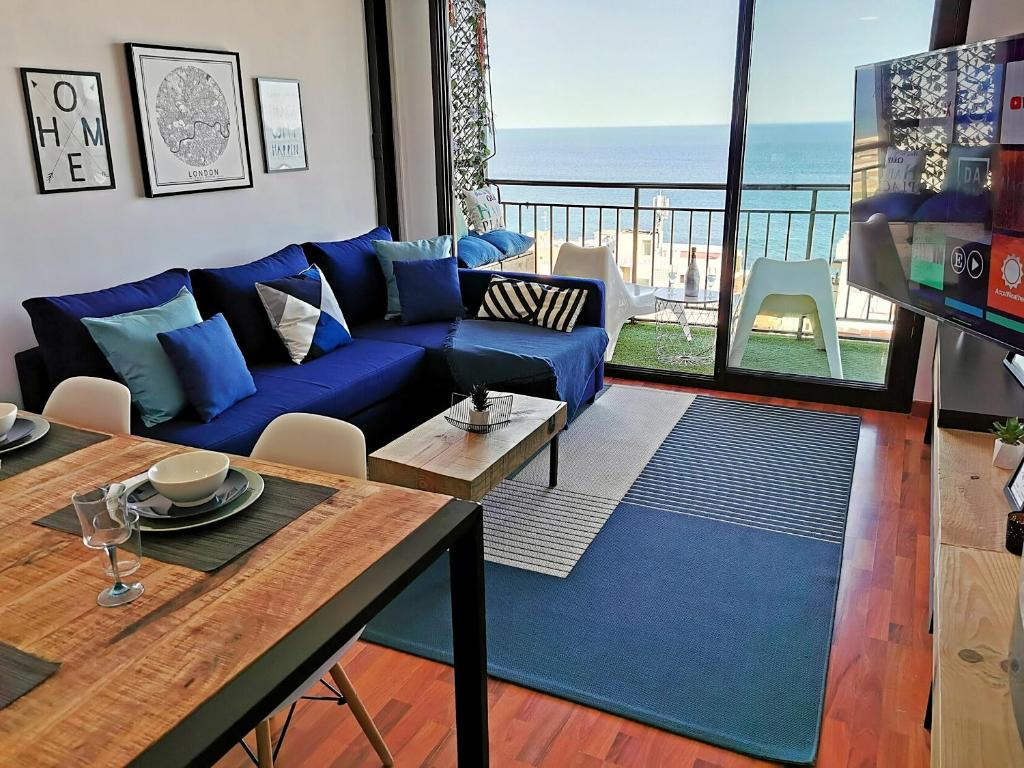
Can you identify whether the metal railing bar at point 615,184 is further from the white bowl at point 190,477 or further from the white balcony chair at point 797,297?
the white bowl at point 190,477

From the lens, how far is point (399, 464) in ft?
8.63

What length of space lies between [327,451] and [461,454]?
0.88m

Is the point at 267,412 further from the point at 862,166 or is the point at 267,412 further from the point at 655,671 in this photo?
the point at 862,166

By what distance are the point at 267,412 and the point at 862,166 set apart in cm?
235

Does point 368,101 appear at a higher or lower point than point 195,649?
higher

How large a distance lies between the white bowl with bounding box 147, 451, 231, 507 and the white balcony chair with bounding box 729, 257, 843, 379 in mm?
3407

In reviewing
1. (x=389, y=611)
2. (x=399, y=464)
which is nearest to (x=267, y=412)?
(x=399, y=464)

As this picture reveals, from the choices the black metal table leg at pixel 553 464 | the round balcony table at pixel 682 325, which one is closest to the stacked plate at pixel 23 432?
the black metal table leg at pixel 553 464

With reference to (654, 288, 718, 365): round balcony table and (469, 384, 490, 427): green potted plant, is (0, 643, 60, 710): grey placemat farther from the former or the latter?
(654, 288, 718, 365): round balcony table

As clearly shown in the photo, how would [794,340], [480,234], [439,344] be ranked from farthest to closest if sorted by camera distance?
[480,234], [794,340], [439,344]

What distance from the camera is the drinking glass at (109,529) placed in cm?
121

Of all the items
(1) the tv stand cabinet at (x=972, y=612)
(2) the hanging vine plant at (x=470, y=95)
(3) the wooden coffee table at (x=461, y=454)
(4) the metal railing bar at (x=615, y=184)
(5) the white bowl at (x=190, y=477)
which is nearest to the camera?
(1) the tv stand cabinet at (x=972, y=612)

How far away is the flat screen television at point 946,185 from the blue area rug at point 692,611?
0.92 metres

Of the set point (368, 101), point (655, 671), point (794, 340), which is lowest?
point (655, 671)
